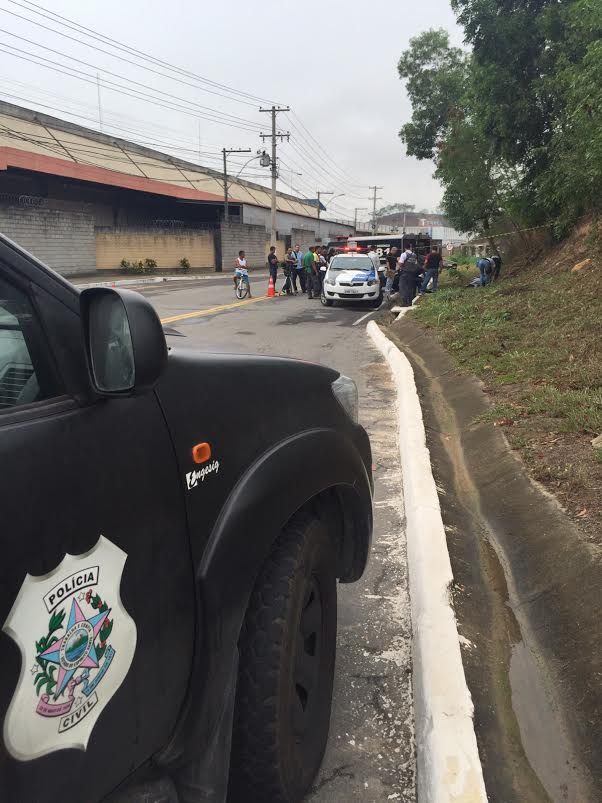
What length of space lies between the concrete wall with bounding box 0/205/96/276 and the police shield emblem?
26708 millimetres

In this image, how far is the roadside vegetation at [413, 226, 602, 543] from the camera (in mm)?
4223

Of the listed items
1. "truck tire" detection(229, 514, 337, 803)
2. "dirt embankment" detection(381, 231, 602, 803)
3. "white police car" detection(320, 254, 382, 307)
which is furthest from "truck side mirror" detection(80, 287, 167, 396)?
"white police car" detection(320, 254, 382, 307)

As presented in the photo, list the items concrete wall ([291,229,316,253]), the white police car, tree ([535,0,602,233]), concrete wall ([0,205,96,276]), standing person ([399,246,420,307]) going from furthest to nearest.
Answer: concrete wall ([291,229,316,253])
concrete wall ([0,205,96,276])
the white police car
standing person ([399,246,420,307])
tree ([535,0,602,233])

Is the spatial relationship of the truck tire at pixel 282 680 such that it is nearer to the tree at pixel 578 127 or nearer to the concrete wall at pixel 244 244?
the tree at pixel 578 127

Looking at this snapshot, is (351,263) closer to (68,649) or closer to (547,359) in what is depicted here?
(547,359)

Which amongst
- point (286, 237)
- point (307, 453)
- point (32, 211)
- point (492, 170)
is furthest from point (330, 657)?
point (286, 237)

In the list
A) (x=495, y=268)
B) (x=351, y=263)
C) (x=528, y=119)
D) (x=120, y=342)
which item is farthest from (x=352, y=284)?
(x=120, y=342)

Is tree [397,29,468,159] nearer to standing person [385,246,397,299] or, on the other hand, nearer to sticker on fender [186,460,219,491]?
standing person [385,246,397,299]

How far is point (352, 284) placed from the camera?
696 inches

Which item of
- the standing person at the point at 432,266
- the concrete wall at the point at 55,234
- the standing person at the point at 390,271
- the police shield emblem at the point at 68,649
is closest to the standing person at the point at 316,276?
the standing person at the point at 390,271

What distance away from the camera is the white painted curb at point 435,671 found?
206cm

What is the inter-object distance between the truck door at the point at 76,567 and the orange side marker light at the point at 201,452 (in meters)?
0.09

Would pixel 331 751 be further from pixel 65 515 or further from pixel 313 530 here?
pixel 65 515

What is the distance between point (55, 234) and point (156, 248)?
29.8 feet
